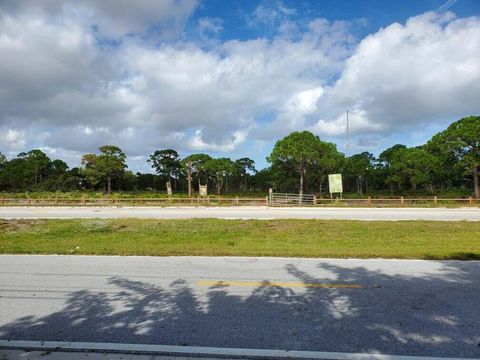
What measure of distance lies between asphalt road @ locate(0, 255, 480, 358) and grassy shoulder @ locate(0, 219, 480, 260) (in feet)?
4.92

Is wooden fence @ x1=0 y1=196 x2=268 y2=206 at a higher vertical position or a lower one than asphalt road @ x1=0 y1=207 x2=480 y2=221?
higher

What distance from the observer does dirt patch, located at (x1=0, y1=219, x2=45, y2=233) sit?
1638 centimetres

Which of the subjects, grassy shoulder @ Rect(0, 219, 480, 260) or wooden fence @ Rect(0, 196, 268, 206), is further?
wooden fence @ Rect(0, 196, 268, 206)

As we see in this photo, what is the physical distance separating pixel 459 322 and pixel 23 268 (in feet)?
27.9

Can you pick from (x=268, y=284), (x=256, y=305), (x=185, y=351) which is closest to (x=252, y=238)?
(x=268, y=284)

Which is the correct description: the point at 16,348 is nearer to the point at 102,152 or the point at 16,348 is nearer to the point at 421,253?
the point at 421,253

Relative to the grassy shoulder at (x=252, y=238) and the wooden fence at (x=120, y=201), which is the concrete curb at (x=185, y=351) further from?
the wooden fence at (x=120, y=201)

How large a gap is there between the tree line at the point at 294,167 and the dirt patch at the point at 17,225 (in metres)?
29.7

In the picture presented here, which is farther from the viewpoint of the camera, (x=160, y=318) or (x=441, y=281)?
(x=441, y=281)

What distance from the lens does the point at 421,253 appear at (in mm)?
9289

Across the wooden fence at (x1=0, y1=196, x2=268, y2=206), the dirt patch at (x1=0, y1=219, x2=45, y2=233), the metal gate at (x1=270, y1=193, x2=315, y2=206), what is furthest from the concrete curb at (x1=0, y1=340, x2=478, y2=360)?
the wooden fence at (x1=0, y1=196, x2=268, y2=206)

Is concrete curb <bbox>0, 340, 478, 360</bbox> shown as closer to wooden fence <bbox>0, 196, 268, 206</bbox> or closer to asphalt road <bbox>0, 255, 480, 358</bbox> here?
asphalt road <bbox>0, 255, 480, 358</bbox>

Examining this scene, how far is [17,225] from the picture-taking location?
17.7 m

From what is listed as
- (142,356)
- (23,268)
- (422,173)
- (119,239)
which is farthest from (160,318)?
(422,173)
